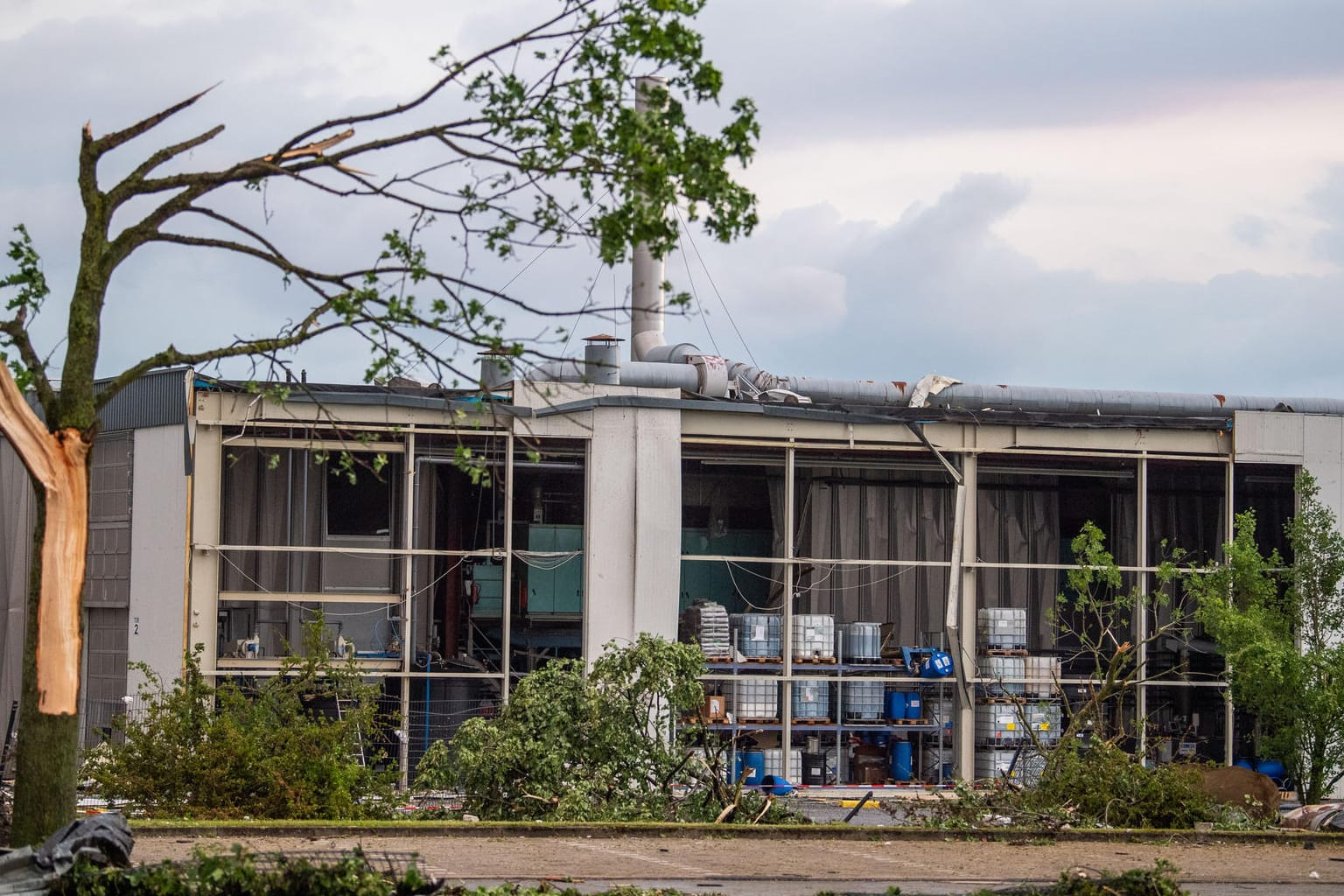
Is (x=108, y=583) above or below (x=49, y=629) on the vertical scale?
above

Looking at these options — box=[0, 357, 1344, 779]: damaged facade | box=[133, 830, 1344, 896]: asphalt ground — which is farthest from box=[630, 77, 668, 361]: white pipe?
box=[133, 830, 1344, 896]: asphalt ground

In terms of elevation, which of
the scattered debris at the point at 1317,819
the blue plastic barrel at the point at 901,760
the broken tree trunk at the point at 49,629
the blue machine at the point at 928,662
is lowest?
the blue plastic barrel at the point at 901,760

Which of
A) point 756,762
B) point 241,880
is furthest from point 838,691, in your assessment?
point 241,880

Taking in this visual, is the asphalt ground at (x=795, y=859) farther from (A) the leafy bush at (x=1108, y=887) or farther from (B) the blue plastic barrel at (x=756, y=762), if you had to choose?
(B) the blue plastic barrel at (x=756, y=762)

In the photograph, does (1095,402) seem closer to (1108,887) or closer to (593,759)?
(593,759)

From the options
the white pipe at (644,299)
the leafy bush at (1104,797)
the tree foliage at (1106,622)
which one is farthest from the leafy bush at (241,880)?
the white pipe at (644,299)

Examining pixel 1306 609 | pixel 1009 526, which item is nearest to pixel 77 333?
pixel 1306 609

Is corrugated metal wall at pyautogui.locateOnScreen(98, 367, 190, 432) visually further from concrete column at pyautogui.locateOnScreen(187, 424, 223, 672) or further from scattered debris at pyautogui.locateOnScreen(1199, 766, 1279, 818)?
scattered debris at pyautogui.locateOnScreen(1199, 766, 1279, 818)

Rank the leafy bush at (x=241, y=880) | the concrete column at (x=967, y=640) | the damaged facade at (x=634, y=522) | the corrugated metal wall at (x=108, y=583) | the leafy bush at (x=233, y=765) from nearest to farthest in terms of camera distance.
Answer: the leafy bush at (x=241, y=880) < the leafy bush at (x=233, y=765) < the damaged facade at (x=634, y=522) < the corrugated metal wall at (x=108, y=583) < the concrete column at (x=967, y=640)

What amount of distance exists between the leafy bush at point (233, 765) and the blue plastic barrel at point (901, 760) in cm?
1355

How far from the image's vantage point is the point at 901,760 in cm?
2958

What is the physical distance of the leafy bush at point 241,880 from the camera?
976 centimetres

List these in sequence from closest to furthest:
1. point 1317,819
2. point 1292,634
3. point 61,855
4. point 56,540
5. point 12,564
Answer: point 61,855
point 56,540
point 1317,819
point 1292,634
point 12,564

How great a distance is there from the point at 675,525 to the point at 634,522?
669 millimetres
